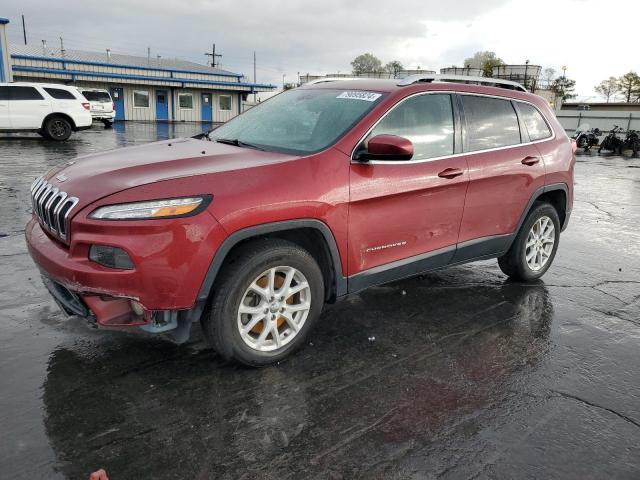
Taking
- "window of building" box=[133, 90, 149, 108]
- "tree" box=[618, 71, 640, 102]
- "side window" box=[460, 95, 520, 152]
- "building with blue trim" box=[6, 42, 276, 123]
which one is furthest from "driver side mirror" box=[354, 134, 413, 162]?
"tree" box=[618, 71, 640, 102]

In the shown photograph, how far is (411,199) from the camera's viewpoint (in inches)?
148

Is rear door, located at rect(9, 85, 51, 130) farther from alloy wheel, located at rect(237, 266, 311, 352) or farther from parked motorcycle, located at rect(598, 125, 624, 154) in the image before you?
parked motorcycle, located at rect(598, 125, 624, 154)

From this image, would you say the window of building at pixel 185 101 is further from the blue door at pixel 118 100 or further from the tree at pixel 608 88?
the tree at pixel 608 88

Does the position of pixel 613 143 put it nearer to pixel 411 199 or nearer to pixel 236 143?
pixel 411 199

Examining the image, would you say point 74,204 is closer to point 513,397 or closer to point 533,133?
point 513,397

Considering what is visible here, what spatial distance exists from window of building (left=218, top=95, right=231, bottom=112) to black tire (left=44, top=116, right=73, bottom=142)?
81.3 ft

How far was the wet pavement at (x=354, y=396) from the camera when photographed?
250 centimetres

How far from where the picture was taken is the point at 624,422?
294 centimetres

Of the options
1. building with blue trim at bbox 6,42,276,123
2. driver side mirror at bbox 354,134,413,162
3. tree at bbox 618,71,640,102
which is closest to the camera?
driver side mirror at bbox 354,134,413,162

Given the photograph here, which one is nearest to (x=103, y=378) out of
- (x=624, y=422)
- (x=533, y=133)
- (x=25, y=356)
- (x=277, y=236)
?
(x=25, y=356)

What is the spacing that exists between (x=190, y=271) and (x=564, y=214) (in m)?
4.09

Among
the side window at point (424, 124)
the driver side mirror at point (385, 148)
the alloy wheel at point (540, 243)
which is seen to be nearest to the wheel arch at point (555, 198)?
the alloy wheel at point (540, 243)

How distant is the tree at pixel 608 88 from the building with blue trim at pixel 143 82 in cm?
5762

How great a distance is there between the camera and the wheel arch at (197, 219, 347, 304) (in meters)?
2.93
